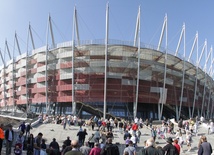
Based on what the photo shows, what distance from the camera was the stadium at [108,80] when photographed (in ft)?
186

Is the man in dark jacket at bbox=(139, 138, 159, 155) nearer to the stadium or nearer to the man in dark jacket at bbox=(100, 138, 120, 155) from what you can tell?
the man in dark jacket at bbox=(100, 138, 120, 155)

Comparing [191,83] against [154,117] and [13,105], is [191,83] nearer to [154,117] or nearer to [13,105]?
[154,117]

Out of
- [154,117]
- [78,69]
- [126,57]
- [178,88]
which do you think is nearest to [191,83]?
[178,88]

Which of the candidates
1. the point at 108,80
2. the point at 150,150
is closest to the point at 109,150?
the point at 150,150

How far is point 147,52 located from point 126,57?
5490 mm

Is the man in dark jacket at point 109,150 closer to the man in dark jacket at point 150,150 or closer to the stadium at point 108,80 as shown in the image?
the man in dark jacket at point 150,150

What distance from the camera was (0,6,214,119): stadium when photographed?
186ft

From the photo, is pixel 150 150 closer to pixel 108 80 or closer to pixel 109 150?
pixel 109 150

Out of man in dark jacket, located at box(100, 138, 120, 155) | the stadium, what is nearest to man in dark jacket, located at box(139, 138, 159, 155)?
man in dark jacket, located at box(100, 138, 120, 155)

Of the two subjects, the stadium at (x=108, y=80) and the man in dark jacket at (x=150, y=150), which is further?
the stadium at (x=108, y=80)

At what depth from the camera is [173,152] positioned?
8.98 m

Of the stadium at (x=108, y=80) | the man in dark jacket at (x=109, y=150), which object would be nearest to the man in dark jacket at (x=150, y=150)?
the man in dark jacket at (x=109, y=150)

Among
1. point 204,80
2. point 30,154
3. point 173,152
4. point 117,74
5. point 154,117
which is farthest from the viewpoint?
point 204,80

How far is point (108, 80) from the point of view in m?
57.0
